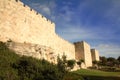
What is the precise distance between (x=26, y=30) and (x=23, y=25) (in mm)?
678

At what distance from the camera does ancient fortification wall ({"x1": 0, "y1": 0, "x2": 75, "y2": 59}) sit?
14.9m

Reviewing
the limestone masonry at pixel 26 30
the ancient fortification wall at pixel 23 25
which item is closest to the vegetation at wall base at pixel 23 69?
the limestone masonry at pixel 26 30

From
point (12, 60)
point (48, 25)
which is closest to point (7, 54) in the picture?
point (12, 60)

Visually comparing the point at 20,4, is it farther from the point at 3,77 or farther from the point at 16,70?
the point at 3,77

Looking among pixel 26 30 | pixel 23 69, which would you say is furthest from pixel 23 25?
pixel 23 69

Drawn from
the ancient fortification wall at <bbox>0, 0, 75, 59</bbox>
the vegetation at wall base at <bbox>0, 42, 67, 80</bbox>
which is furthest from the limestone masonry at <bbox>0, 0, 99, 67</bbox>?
the vegetation at wall base at <bbox>0, 42, 67, 80</bbox>

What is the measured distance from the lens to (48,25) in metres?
23.1

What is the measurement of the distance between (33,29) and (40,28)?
1.68 metres

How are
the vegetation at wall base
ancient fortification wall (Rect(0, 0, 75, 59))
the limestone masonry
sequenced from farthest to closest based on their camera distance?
ancient fortification wall (Rect(0, 0, 75, 59))
the limestone masonry
the vegetation at wall base

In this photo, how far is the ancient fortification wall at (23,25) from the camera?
1487 cm

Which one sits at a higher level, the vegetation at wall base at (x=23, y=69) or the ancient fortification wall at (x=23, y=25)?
the ancient fortification wall at (x=23, y=25)

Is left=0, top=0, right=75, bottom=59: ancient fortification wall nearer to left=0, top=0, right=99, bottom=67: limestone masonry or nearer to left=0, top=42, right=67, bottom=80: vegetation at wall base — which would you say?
left=0, top=0, right=99, bottom=67: limestone masonry

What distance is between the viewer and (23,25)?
57.5 ft

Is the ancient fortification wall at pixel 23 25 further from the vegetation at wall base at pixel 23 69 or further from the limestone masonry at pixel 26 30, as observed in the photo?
the vegetation at wall base at pixel 23 69
